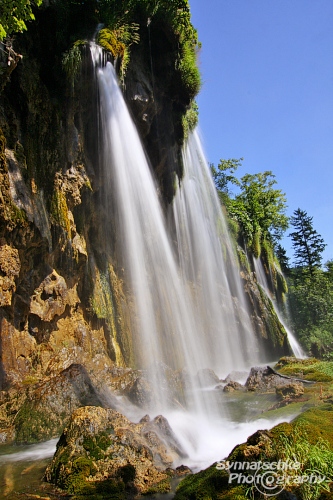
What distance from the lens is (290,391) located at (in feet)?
33.7

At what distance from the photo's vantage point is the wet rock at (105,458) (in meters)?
4.26

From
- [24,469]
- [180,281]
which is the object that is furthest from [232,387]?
[24,469]

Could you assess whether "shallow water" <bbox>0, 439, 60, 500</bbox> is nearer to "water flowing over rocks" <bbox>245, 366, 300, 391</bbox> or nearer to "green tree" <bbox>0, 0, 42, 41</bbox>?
"green tree" <bbox>0, 0, 42, 41</bbox>

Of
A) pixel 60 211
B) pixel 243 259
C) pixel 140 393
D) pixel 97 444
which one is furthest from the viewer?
pixel 243 259

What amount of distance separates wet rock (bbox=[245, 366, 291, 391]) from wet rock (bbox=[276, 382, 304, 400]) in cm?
67

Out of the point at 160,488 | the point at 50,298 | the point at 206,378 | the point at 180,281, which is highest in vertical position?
the point at 180,281

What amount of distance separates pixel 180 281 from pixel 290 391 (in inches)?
383

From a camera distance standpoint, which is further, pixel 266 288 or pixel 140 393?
pixel 266 288

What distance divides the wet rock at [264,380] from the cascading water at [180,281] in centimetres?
124

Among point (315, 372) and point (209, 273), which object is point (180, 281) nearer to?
point (209, 273)

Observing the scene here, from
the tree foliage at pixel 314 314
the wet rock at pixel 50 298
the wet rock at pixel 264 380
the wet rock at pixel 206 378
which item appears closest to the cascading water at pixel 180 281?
the wet rock at pixel 206 378

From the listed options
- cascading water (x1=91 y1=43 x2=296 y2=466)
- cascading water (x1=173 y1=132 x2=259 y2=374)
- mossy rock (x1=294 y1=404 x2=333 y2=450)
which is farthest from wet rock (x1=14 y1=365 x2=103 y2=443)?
cascading water (x1=173 y1=132 x2=259 y2=374)

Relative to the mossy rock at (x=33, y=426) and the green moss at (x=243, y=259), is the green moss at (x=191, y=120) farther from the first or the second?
the mossy rock at (x=33, y=426)

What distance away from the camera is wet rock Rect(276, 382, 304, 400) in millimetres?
9648
